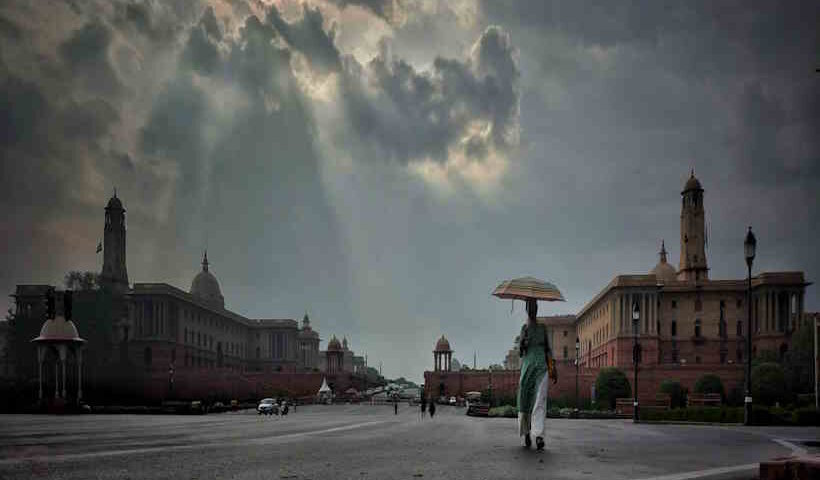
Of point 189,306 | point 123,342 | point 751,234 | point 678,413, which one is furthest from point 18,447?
point 189,306

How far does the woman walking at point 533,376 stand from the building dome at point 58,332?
45420mm

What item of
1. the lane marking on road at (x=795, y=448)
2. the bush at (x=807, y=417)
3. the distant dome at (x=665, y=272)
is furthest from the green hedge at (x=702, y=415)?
the distant dome at (x=665, y=272)

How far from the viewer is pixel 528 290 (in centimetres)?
1583

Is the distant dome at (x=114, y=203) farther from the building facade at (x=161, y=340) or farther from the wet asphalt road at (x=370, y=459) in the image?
the wet asphalt road at (x=370, y=459)

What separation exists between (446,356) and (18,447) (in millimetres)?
114792

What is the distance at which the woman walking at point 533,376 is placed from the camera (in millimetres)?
13867

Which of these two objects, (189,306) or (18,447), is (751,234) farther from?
(189,306)

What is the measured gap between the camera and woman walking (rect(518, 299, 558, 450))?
13.9 meters

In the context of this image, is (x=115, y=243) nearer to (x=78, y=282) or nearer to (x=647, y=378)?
(x=78, y=282)

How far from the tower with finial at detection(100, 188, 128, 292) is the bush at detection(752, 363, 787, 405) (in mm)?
85895

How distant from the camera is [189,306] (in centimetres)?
11650

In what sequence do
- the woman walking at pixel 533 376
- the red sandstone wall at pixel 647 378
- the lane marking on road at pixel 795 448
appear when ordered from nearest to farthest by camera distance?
1. the lane marking on road at pixel 795 448
2. the woman walking at pixel 533 376
3. the red sandstone wall at pixel 647 378

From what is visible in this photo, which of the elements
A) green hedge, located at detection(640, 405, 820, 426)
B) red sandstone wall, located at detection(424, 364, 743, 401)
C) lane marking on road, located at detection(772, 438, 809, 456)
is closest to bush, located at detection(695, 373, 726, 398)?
red sandstone wall, located at detection(424, 364, 743, 401)

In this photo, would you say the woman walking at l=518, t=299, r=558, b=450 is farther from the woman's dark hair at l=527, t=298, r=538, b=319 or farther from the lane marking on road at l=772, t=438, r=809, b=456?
the lane marking on road at l=772, t=438, r=809, b=456
